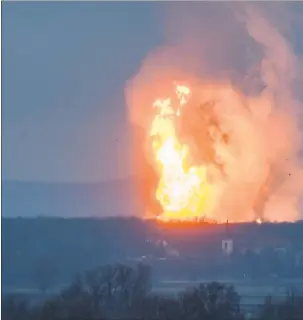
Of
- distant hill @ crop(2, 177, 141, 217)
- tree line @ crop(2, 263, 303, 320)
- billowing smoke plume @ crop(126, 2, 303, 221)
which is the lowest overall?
tree line @ crop(2, 263, 303, 320)

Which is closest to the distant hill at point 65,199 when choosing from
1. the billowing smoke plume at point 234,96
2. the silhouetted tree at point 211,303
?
the billowing smoke plume at point 234,96

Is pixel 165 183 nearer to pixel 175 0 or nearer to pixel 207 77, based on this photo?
pixel 207 77

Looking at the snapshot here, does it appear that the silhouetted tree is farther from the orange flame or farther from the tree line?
the orange flame

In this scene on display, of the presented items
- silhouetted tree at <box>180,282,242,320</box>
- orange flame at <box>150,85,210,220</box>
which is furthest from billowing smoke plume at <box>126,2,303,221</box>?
silhouetted tree at <box>180,282,242,320</box>

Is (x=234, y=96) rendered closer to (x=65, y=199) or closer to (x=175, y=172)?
(x=175, y=172)

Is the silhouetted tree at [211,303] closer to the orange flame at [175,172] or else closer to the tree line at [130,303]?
the tree line at [130,303]

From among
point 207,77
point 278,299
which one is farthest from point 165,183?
point 278,299

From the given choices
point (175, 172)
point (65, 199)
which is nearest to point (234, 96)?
point (175, 172)
